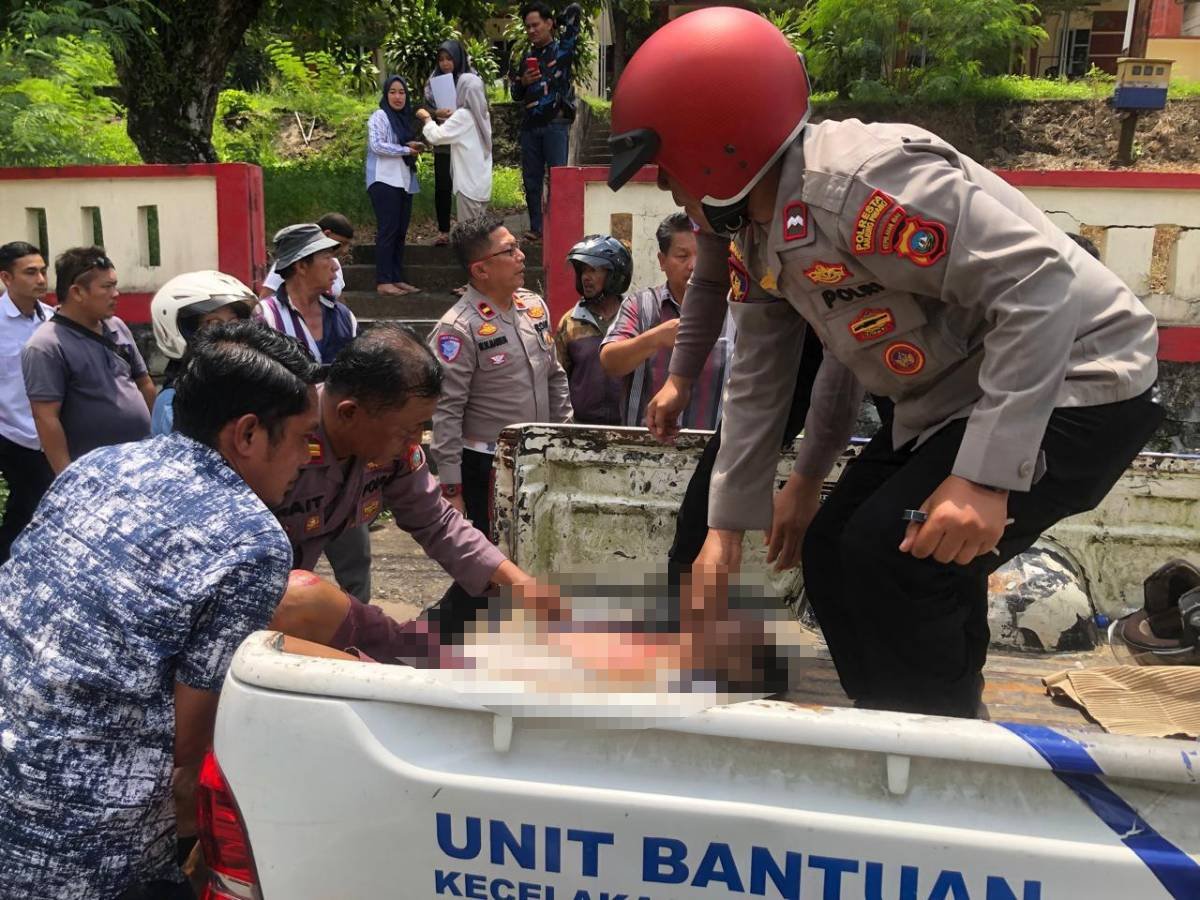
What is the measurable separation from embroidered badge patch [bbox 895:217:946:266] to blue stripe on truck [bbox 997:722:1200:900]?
28.5 inches

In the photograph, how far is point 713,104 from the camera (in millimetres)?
1781

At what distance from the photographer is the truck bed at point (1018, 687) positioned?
2.38m

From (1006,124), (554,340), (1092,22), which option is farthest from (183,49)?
(1092,22)

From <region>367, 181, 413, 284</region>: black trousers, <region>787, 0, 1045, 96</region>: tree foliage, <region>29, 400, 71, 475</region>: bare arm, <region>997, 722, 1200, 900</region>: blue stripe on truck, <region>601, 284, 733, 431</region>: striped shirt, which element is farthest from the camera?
<region>787, 0, 1045, 96</region>: tree foliage

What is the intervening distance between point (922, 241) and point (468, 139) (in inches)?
286

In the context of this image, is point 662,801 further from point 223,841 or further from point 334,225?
point 334,225

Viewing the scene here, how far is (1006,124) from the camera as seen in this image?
1398 centimetres

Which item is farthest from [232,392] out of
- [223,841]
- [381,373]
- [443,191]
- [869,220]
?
[443,191]

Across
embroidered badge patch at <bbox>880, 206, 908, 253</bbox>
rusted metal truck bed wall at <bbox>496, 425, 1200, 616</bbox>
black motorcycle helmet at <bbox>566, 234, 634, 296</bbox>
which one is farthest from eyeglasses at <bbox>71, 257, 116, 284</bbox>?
embroidered badge patch at <bbox>880, 206, 908, 253</bbox>

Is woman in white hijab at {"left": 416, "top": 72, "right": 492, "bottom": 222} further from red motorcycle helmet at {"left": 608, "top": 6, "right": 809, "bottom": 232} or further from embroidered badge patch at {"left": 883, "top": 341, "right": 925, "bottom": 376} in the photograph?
embroidered badge patch at {"left": 883, "top": 341, "right": 925, "bottom": 376}

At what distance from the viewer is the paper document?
8695 millimetres

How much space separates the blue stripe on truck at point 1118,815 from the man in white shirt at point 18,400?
4.36 meters

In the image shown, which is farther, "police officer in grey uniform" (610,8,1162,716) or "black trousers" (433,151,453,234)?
"black trousers" (433,151,453,234)

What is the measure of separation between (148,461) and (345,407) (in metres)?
0.68
